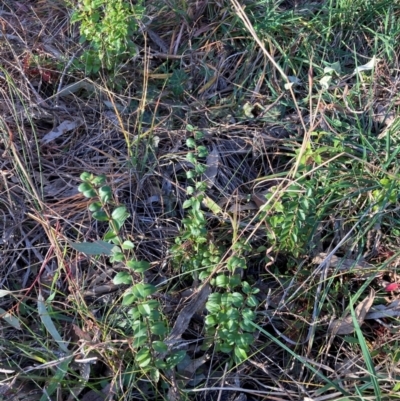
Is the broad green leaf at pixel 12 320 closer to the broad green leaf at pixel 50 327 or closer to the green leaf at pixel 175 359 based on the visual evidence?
the broad green leaf at pixel 50 327

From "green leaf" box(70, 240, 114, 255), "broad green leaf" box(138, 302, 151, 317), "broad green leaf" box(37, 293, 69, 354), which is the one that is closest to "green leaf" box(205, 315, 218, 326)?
"broad green leaf" box(138, 302, 151, 317)

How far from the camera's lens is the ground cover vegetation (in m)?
1.61

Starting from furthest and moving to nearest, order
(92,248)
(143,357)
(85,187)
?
(92,248), (143,357), (85,187)

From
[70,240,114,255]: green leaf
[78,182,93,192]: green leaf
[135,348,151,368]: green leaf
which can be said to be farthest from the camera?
[70,240,114,255]: green leaf

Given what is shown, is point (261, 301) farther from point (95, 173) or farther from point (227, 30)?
point (227, 30)

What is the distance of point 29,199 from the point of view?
1926 mm

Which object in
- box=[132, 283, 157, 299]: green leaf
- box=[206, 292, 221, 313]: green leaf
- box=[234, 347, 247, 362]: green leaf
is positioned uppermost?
box=[132, 283, 157, 299]: green leaf

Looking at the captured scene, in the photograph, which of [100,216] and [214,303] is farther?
[214,303]

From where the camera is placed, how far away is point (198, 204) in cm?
165

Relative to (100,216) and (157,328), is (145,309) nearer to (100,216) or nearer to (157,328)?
(157,328)

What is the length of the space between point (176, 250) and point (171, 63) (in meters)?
1.00

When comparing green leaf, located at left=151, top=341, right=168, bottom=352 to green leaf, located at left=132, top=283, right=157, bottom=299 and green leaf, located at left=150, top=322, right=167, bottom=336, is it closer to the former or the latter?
green leaf, located at left=150, top=322, right=167, bottom=336

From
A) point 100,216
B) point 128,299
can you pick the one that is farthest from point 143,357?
point 100,216

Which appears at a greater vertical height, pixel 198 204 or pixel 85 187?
pixel 85 187
